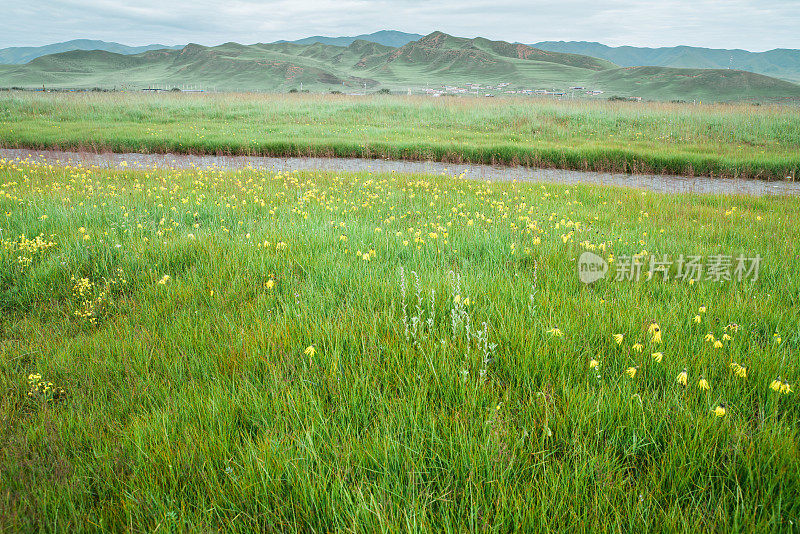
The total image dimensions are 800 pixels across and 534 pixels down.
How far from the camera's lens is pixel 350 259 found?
476 centimetres

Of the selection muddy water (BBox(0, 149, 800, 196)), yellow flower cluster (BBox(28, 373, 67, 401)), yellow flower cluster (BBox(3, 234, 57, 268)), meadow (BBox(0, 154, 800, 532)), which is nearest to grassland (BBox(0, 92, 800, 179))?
muddy water (BBox(0, 149, 800, 196))

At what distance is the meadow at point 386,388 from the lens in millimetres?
1768

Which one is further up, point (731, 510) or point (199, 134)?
point (199, 134)

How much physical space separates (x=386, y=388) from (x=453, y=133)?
21596mm

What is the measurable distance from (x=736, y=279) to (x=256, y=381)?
4.73 meters

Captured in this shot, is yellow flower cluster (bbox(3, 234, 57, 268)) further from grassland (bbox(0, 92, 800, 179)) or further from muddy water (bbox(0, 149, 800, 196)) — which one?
grassland (bbox(0, 92, 800, 179))

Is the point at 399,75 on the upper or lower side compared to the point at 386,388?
upper

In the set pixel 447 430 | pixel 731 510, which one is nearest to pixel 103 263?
pixel 447 430

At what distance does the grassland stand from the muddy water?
76 cm

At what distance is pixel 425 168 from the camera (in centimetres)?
1536

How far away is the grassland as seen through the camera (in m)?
15.9

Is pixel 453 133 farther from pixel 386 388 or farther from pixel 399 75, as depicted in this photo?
pixel 399 75

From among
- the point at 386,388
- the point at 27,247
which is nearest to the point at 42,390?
the point at 386,388

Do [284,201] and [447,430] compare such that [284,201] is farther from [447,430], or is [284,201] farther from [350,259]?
[447,430]
